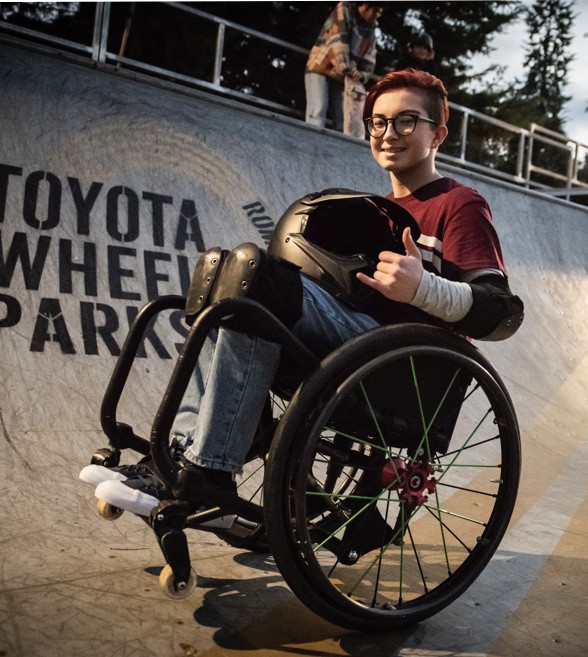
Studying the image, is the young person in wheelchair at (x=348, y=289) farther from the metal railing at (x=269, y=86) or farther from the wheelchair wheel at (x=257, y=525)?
the metal railing at (x=269, y=86)

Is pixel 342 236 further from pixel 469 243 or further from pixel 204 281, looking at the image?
pixel 204 281

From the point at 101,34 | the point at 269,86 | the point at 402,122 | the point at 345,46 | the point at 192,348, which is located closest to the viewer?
the point at 192,348

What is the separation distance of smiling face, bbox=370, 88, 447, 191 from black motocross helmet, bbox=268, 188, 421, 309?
1.12ft

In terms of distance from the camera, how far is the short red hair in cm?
241

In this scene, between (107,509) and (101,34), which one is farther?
(101,34)

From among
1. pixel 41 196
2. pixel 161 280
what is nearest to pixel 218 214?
pixel 161 280

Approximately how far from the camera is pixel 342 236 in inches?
87.6

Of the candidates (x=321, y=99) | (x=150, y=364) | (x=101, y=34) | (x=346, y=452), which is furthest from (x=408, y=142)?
(x=321, y=99)

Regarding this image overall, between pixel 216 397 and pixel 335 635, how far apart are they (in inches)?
33.2

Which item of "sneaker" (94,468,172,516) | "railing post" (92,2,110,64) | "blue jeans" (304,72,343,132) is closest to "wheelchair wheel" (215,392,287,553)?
"sneaker" (94,468,172,516)

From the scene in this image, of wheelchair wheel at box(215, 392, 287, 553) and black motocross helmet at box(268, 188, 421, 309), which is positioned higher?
black motocross helmet at box(268, 188, 421, 309)

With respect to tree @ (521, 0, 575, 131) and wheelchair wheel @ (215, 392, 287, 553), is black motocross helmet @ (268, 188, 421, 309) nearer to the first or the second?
wheelchair wheel @ (215, 392, 287, 553)

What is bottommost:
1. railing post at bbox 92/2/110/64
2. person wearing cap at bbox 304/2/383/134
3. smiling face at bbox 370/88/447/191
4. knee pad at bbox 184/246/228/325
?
knee pad at bbox 184/246/228/325

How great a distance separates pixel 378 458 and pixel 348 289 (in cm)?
57
